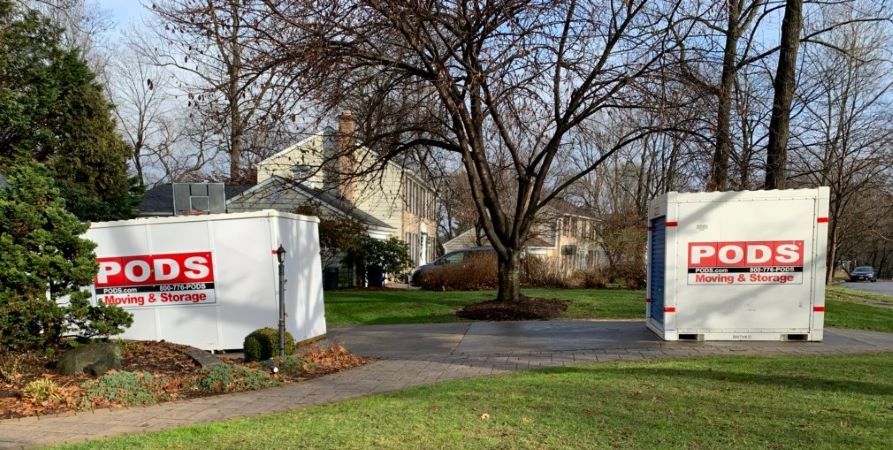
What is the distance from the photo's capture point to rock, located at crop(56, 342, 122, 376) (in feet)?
25.0

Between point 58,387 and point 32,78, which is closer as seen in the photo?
point 58,387

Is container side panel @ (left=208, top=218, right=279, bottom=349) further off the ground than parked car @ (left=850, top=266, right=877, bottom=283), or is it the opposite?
container side panel @ (left=208, top=218, right=279, bottom=349)

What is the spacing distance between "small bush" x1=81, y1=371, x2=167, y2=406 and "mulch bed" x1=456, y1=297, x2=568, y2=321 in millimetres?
7606

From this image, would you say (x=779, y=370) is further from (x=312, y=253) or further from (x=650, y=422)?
(x=312, y=253)

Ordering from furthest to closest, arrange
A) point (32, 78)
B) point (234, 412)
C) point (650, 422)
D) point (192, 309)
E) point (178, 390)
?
point (32, 78) < point (192, 309) < point (178, 390) < point (234, 412) < point (650, 422)

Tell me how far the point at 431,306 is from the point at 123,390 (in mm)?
9193

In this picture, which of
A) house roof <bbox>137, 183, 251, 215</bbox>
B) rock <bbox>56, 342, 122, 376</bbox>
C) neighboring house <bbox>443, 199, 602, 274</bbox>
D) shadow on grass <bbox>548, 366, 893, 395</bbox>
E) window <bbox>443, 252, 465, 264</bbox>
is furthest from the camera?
neighboring house <bbox>443, 199, 602, 274</bbox>

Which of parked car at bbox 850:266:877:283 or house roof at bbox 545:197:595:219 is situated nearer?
house roof at bbox 545:197:595:219

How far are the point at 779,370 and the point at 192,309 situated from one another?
28.8 feet

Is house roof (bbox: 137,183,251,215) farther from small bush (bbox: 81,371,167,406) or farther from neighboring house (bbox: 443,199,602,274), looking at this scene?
small bush (bbox: 81,371,167,406)

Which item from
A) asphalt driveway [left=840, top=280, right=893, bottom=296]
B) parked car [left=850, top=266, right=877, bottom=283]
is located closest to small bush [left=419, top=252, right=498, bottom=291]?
asphalt driveway [left=840, top=280, right=893, bottom=296]

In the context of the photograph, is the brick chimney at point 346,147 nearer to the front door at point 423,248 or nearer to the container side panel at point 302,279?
the container side panel at point 302,279

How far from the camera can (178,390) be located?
725cm

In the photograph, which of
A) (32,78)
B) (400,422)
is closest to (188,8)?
(400,422)
